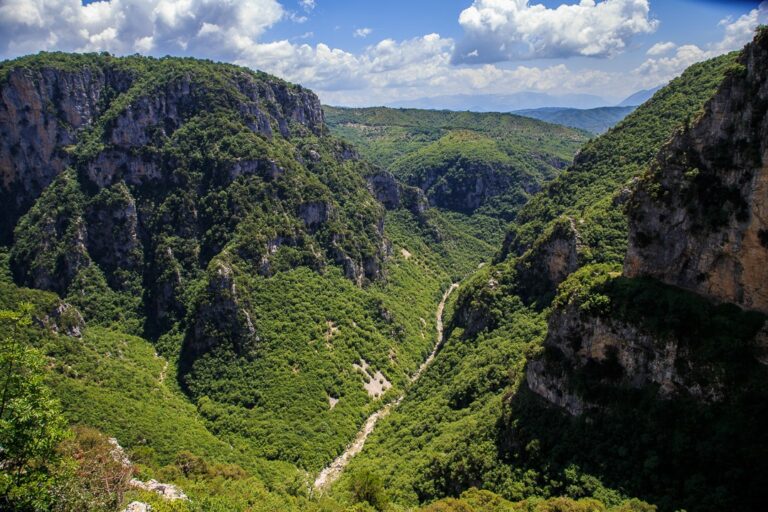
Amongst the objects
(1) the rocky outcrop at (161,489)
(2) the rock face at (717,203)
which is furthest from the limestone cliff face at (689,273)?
(1) the rocky outcrop at (161,489)

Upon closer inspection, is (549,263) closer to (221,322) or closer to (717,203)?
(717,203)

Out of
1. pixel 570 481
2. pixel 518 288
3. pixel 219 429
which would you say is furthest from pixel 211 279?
pixel 570 481

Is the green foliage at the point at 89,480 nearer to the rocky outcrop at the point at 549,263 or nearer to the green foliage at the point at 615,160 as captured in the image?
the rocky outcrop at the point at 549,263

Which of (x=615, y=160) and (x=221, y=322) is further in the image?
(x=615, y=160)

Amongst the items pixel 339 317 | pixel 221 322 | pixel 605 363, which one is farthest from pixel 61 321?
pixel 605 363

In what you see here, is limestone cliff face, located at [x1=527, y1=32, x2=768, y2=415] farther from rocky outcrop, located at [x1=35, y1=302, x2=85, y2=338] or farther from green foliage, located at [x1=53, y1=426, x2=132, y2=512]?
rocky outcrop, located at [x1=35, y1=302, x2=85, y2=338]

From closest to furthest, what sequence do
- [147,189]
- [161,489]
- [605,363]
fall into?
[161,489] < [605,363] < [147,189]

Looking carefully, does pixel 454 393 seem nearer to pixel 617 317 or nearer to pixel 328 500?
pixel 328 500
